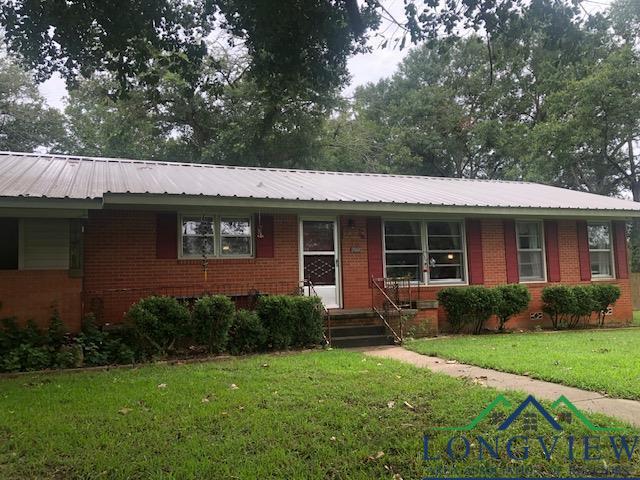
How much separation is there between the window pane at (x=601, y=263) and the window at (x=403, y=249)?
17.9 feet

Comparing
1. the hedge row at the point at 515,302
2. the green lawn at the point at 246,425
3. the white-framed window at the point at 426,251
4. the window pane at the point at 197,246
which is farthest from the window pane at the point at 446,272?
the green lawn at the point at 246,425

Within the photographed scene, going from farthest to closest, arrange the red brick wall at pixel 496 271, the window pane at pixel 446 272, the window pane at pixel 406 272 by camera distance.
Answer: the window pane at pixel 446 272 → the window pane at pixel 406 272 → the red brick wall at pixel 496 271

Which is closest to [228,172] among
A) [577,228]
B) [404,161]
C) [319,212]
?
[319,212]

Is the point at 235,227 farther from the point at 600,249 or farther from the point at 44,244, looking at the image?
the point at 600,249

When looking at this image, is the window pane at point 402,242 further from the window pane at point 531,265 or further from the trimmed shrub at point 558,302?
the trimmed shrub at point 558,302

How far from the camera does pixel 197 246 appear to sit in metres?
10.3

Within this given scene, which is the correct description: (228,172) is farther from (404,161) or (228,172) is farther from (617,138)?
(617,138)

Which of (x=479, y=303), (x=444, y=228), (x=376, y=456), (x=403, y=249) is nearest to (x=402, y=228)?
(x=403, y=249)

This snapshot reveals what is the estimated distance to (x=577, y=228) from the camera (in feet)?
44.9

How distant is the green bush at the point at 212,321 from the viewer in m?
8.45

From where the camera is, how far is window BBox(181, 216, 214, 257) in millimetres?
10242

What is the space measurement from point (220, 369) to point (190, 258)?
360 cm

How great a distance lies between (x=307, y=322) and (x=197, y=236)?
2923 mm

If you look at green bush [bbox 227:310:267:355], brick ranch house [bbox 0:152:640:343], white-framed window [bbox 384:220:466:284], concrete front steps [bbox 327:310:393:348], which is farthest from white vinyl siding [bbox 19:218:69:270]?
white-framed window [bbox 384:220:466:284]
